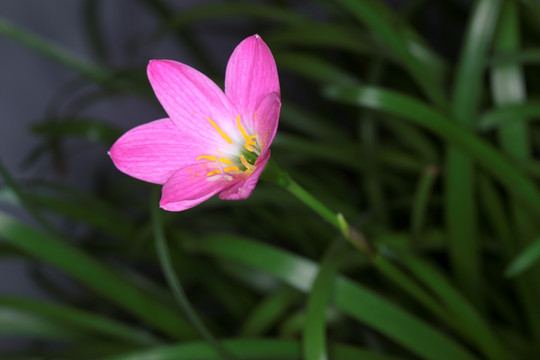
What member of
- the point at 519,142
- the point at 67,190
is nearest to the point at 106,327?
the point at 67,190

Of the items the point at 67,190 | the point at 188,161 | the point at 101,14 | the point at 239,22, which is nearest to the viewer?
the point at 188,161

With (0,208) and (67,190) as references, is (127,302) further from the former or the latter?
(0,208)

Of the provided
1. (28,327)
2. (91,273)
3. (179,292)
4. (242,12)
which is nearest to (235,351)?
(179,292)

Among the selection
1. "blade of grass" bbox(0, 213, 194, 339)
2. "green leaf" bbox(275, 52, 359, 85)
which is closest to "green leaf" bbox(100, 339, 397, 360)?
"blade of grass" bbox(0, 213, 194, 339)

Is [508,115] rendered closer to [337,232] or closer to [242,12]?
[337,232]

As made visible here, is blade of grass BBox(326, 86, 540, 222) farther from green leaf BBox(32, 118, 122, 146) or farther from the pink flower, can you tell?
green leaf BBox(32, 118, 122, 146)

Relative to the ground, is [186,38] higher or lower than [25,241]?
higher

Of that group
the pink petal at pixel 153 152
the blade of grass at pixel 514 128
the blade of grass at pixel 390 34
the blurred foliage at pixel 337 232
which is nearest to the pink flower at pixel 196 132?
the pink petal at pixel 153 152

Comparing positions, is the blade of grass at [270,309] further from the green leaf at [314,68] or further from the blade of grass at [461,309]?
the green leaf at [314,68]
